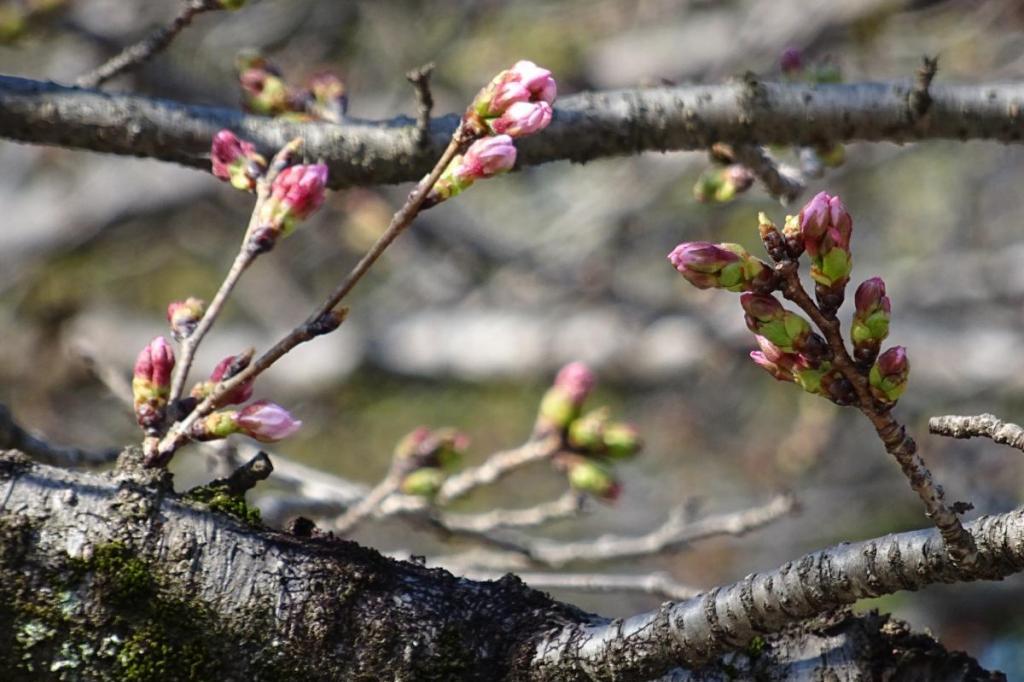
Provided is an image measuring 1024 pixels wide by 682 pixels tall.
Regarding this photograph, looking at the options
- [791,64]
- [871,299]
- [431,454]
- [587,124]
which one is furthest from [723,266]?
[431,454]

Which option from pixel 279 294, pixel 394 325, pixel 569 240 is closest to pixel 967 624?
pixel 569 240

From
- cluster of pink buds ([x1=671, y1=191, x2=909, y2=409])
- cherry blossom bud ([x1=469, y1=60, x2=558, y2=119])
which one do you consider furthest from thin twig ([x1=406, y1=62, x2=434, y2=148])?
cluster of pink buds ([x1=671, y1=191, x2=909, y2=409])

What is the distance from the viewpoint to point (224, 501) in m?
1.64

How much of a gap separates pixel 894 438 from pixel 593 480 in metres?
1.81

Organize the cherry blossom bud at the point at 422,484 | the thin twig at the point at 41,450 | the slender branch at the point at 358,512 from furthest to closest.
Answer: the cherry blossom bud at the point at 422,484 → the slender branch at the point at 358,512 → the thin twig at the point at 41,450

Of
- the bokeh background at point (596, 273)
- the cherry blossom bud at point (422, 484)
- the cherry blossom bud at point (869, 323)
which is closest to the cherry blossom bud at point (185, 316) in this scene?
the cherry blossom bud at point (869, 323)

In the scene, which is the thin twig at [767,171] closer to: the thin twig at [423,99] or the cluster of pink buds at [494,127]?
the thin twig at [423,99]

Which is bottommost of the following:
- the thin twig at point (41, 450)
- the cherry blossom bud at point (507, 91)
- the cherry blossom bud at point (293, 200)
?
the thin twig at point (41, 450)

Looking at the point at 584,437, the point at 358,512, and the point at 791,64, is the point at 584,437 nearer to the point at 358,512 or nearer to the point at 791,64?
the point at 358,512

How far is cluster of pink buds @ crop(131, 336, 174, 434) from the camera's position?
5.75 feet

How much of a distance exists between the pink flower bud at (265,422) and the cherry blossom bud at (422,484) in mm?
1302

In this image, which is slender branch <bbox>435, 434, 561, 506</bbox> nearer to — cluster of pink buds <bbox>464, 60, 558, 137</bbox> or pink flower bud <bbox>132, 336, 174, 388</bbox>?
pink flower bud <bbox>132, 336, 174, 388</bbox>

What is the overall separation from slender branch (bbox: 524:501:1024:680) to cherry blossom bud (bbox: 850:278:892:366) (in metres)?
0.22

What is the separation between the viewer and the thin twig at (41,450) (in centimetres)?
217
